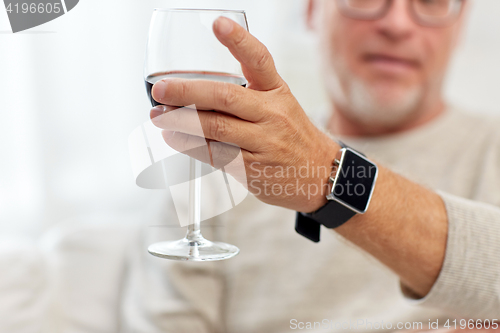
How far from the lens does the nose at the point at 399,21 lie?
3.73ft

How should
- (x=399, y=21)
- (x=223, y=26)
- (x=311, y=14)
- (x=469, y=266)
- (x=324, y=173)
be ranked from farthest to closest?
(x=311, y=14) → (x=399, y=21) → (x=469, y=266) → (x=324, y=173) → (x=223, y=26)

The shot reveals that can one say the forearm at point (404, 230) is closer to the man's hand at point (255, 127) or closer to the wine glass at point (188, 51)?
the man's hand at point (255, 127)

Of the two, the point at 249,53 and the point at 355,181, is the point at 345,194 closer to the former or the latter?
the point at 355,181

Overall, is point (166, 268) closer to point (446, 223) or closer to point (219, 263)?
point (219, 263)

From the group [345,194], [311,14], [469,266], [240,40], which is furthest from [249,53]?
[311,14]

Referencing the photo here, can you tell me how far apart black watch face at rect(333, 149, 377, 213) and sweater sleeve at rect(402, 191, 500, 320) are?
0.57 feet

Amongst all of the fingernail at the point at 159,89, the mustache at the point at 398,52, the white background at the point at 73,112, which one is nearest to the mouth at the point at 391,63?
the mustache at the point at 398,52

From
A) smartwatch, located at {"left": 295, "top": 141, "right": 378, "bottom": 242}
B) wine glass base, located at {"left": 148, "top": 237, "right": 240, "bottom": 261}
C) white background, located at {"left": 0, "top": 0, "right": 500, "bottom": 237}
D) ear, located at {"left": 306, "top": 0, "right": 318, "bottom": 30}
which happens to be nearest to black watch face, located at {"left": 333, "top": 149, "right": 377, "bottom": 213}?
smartwatch, located at {"left": 295, "top": 141, "right": 378, "bottom": 242}

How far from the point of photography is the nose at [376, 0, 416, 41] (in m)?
1.14

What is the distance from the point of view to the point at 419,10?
115cm

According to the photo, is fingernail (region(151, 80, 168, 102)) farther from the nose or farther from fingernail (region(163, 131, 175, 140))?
the nose

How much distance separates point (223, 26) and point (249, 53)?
3 cm

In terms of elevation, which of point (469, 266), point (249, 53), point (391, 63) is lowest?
point (469, 266)

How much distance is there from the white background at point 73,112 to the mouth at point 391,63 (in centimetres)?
33
